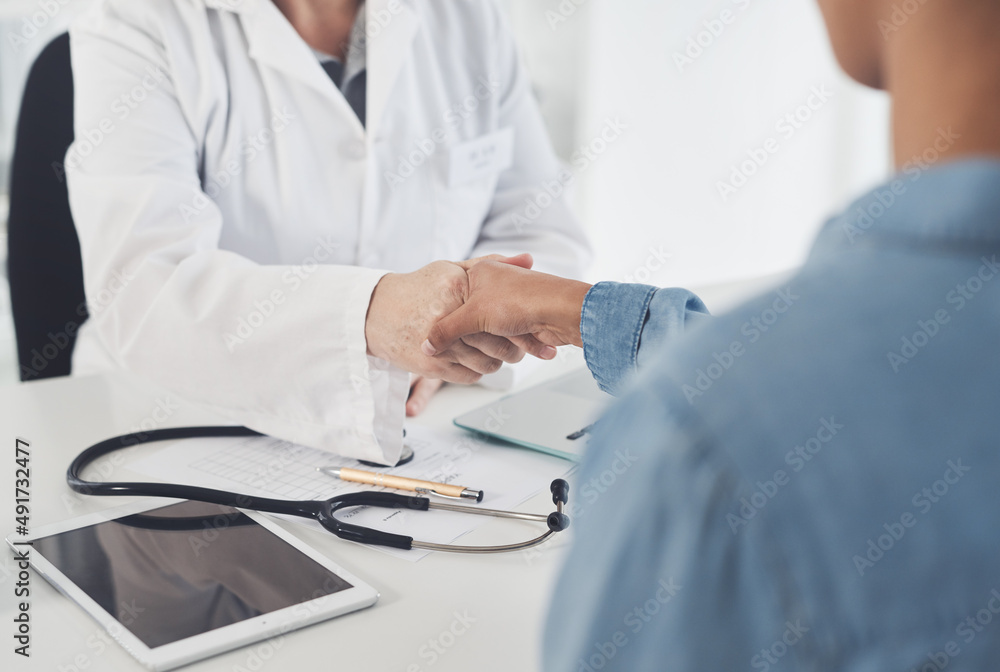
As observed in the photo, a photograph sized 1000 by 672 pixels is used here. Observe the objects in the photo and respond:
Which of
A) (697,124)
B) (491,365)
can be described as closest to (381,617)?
(491,365)

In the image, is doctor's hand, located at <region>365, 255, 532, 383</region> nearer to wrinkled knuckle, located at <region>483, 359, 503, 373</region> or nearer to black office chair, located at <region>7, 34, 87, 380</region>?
wrinkled knuckle, located at <region>483, 359, 503, 373</region>

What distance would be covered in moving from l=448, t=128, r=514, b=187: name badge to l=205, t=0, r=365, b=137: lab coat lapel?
0.25 m

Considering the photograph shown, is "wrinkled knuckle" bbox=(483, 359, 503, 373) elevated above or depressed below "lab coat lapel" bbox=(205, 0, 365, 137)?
below

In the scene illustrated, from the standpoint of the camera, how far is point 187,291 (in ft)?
3.18

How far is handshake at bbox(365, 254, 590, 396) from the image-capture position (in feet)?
2.73

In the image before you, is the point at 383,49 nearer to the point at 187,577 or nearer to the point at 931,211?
the point at 187,577

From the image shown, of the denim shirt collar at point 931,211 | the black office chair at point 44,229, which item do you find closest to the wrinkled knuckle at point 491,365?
the denim shirt collar at point 931,211

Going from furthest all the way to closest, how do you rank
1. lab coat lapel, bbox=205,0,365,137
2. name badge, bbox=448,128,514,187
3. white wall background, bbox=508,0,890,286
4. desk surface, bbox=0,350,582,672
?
1. white wall background, bbox=508,0,890,286
2. name badge, bbox=448,128,514,187
3. lab coat lapel, bbox=205,0,365,137
4. desk surface, bbox=0,350,582,672

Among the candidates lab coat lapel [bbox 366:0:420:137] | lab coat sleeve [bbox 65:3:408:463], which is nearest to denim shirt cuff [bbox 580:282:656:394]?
lab coat sleeve [bbox 65:3:408:463]

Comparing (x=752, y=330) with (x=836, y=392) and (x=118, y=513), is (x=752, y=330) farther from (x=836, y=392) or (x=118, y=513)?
(x=118, y=513)

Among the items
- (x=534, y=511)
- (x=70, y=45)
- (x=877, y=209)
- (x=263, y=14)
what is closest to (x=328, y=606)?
(x=534, y=511)

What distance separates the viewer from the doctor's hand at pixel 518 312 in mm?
812

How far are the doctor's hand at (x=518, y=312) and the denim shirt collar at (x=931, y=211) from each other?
1.57 feet

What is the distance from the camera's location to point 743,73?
2938 mm
